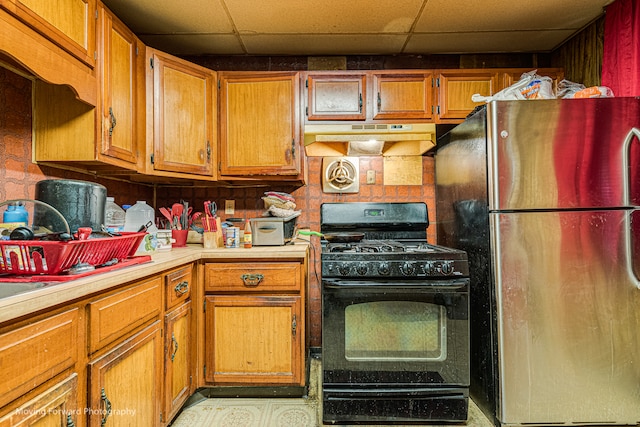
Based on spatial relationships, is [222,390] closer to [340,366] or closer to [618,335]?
[340,366]

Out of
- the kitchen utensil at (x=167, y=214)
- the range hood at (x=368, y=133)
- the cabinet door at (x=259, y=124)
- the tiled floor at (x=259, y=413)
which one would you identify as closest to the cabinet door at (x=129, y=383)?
the tiled floor at (x=259, y=413)

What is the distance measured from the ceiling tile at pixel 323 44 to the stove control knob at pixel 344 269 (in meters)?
1.57

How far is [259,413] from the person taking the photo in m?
1.82

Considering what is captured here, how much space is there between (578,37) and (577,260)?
162 cm

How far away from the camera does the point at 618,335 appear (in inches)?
63.1

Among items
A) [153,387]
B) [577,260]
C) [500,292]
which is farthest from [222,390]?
[577,260]

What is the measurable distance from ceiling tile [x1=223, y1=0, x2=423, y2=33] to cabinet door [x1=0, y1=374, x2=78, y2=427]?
193cm

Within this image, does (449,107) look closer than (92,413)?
No

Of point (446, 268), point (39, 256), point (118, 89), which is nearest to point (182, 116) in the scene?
point (118, 89)

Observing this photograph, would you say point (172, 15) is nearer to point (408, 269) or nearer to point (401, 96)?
point (401, 96)

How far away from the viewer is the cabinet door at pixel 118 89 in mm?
1571

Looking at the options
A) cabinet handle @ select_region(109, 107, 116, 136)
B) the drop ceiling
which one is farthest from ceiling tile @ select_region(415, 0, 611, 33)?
cabinet handle @ select_region(109, 107, 116, 136)

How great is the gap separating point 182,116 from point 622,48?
2537 millimetres

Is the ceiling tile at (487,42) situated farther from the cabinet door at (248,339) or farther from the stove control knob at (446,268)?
the cabinet door at (248,339)
